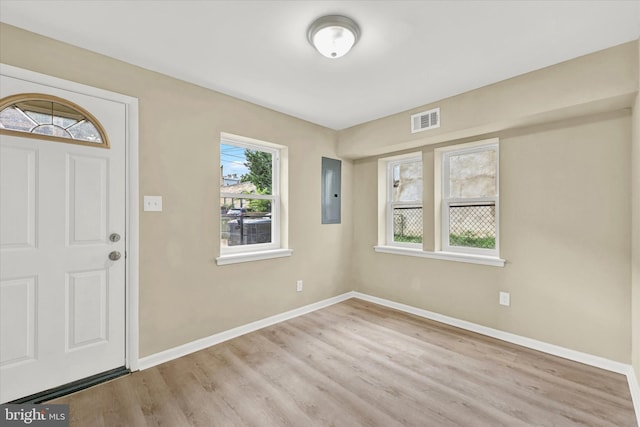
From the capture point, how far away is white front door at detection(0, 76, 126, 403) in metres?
1.81

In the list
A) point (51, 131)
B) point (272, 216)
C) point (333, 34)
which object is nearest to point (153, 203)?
point (51, 131)

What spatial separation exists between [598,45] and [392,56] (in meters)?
1.42

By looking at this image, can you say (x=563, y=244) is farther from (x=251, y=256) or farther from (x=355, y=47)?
(x=251, y=256)

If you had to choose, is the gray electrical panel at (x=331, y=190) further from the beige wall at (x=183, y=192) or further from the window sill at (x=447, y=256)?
the window sill at (x=447, y=256)

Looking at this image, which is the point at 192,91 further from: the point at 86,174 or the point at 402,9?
the point at 402,9

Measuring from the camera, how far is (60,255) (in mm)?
1969

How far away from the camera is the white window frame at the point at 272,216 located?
2939 mm

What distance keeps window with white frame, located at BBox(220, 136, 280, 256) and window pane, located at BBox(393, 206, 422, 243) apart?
164 centimetres

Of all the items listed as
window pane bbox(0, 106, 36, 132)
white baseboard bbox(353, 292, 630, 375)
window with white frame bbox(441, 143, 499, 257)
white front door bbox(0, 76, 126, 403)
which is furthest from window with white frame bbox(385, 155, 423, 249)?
window pane bbox(0, 106, 36, 132)

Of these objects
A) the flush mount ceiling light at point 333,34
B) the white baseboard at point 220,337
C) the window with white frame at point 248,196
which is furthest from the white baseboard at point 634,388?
the window with white frame at point 248,196

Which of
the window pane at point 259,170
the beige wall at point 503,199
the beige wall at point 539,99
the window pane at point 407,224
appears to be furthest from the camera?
the window pane at point 407,224

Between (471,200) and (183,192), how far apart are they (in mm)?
2972

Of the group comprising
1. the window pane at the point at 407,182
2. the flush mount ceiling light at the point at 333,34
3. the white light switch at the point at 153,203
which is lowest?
the white light switch at the point at 153,203

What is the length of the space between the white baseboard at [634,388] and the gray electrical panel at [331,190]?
9.88ft
